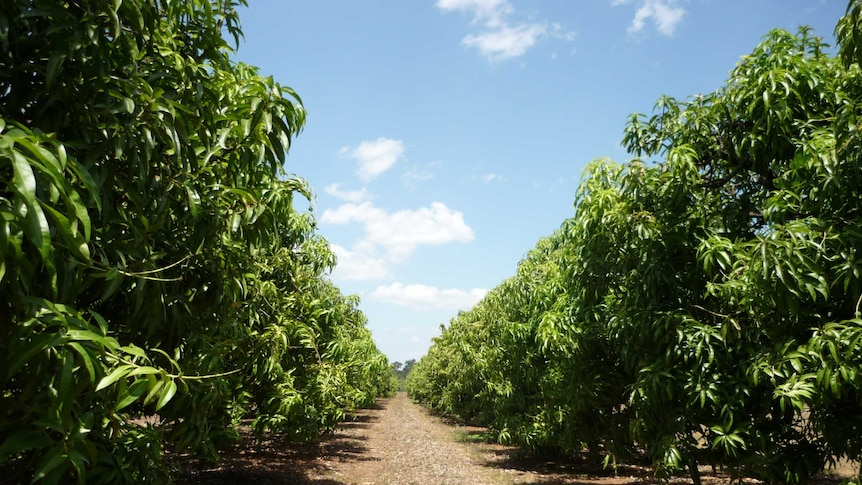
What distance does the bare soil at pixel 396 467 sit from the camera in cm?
→ 1268

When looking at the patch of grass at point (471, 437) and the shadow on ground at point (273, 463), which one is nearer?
the shadow on ground at point (273, 463)

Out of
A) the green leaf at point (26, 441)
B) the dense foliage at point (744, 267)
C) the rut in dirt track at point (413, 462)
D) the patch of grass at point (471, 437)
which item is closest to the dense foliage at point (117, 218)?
the green leaf at point (26, 441)

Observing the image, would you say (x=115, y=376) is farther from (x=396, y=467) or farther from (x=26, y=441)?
(x=396, y=467)

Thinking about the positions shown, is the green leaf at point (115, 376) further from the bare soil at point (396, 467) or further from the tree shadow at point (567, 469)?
the tree shadow at point (567, 469)

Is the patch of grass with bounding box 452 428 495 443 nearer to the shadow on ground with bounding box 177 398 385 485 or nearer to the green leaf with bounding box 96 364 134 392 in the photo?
the shadow on ground with bounding box 177 398 385 485

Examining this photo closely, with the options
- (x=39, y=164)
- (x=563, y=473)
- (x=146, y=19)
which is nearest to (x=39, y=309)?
(x=39, y=164)

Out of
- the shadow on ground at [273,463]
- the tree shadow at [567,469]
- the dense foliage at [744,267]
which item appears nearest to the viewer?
the dense foliage at [744,267]

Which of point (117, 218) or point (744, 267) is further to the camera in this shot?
point (744, 267)

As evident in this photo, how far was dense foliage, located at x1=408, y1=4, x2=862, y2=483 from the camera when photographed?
480 centimetres

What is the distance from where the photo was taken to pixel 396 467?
1605 cm

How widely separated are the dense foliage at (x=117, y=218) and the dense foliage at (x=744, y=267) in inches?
176

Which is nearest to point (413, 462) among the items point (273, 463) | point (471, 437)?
point (273, 463)

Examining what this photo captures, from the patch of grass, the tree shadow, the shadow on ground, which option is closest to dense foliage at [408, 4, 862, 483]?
the tree shadow

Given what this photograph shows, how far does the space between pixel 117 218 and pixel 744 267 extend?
17.6 ft
